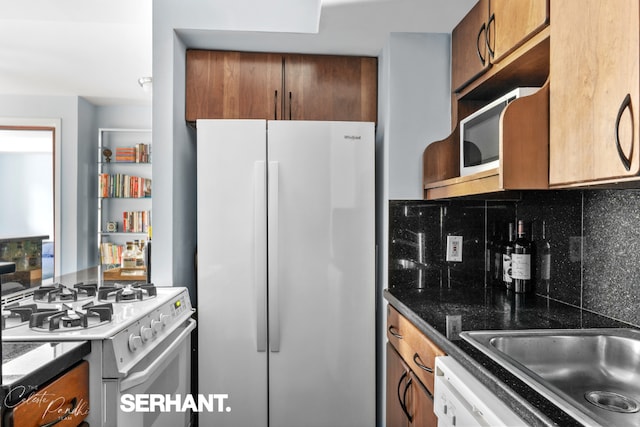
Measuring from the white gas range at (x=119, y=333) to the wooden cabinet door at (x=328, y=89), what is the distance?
120cm

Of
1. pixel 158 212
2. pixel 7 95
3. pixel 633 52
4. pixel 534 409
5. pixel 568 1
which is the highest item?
pixel 7 95

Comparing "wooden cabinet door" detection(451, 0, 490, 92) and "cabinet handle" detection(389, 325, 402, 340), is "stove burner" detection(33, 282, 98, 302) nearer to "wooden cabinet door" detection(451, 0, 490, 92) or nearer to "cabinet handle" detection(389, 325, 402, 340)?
"cabinet handle" detection(389, 325, 402, 340)

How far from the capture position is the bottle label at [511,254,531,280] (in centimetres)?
187

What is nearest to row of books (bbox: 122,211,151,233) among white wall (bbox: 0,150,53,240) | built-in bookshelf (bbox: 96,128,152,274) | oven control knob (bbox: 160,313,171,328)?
built-in bookshelf (bbox: 96,128,152,274)

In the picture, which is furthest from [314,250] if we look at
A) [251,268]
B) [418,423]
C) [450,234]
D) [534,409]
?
[534,409]

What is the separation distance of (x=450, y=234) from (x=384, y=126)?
0.68 meters

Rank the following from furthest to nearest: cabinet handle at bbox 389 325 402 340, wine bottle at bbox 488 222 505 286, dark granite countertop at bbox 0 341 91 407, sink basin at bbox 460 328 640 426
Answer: wine bottle at bbox 488 222 505 286, cabinet handle at bbox 389 325 402 340, sink basin at bbox 460 328 640 426, dark granite countertop at bbox 0 341 91 407

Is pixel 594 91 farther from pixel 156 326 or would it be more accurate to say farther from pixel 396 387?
pixel 156 326

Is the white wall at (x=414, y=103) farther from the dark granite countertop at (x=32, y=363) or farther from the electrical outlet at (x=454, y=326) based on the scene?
the dark granite countertop at (x=32, y=363)

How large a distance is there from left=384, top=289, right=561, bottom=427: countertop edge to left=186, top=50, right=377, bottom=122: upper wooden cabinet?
1.31 m

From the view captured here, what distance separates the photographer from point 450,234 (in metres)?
2.18

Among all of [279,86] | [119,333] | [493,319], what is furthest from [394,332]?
[279,86]

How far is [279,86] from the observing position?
230 centimetres

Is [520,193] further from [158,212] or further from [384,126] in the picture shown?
[158,212]
